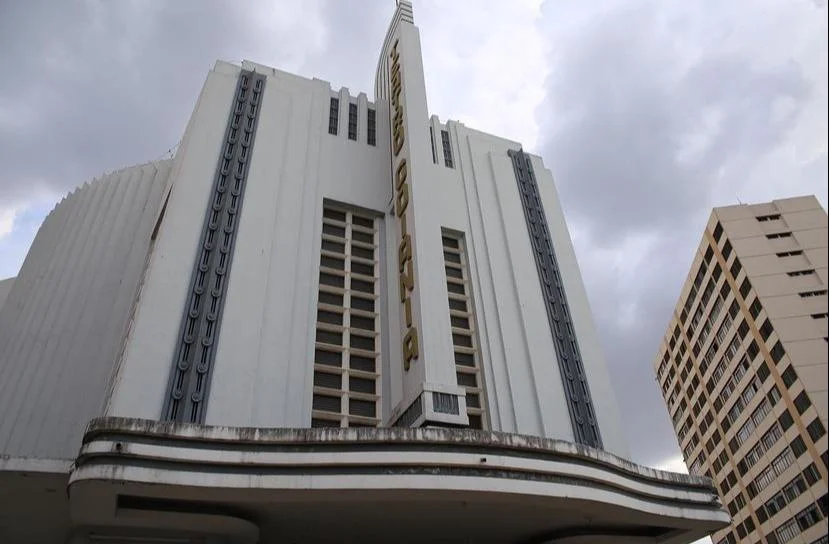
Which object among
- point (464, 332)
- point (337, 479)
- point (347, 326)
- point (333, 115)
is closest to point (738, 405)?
point (464, 332)

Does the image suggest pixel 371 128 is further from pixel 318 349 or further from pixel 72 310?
pixel 72 310

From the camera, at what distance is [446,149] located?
26.5 metres

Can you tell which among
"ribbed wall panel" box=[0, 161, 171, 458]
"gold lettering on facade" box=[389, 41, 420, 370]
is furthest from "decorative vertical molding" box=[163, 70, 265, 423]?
"gold lettering on facade" box=[389, 41, 420, 370]

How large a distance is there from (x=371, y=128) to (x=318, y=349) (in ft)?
37.0

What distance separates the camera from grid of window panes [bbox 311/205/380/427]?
57.7 feet

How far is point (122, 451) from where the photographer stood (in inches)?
442

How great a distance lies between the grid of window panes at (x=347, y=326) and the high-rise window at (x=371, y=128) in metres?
4.18

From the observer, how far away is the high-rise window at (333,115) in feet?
80.6

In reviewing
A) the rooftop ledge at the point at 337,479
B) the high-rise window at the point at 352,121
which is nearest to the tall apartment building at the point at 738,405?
the rooftop ledge at the point at 337,479

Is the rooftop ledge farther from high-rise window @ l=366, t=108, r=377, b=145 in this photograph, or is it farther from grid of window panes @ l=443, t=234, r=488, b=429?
high-rise window @ l=366, t=108, r=377, b=145

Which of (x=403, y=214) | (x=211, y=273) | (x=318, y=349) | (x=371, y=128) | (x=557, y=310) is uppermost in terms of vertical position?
(x=371, y=128)

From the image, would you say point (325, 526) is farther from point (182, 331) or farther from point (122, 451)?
point (182, 331)

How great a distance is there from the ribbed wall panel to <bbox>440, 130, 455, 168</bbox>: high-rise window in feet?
39.3

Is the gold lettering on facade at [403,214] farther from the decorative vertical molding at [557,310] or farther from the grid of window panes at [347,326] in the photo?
the decorative vertical molding at [557,310]
